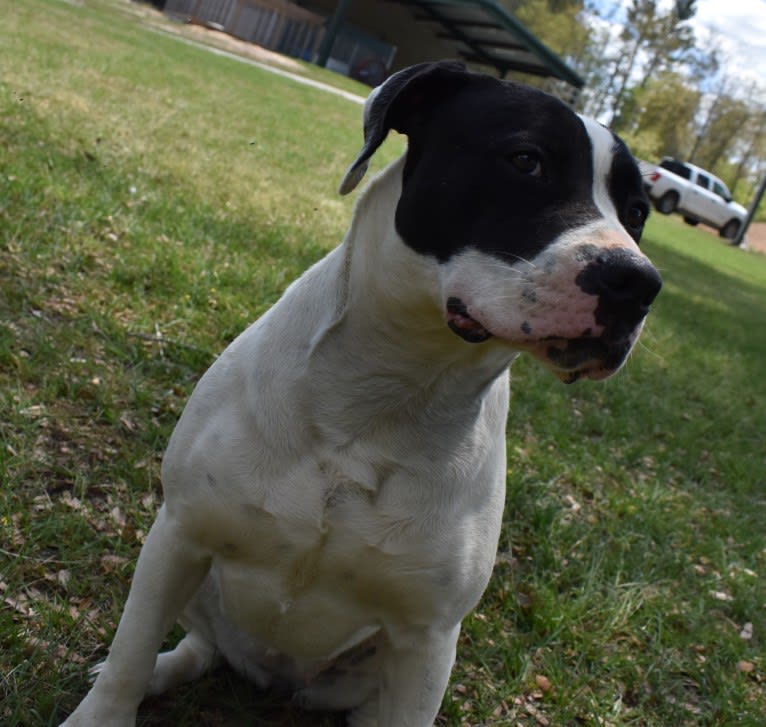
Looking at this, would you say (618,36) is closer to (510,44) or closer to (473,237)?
(510,44)

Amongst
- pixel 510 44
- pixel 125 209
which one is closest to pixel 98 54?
pixel 125 209

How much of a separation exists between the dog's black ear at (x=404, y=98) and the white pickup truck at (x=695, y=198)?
30.7m

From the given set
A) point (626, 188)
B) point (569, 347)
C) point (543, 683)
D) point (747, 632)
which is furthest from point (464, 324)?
point (747, 632)

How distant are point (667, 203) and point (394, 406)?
107ft

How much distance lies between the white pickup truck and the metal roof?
5.51 metres

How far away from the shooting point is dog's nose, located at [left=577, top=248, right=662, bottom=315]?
1750 millimetres

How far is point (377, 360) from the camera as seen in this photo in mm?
2152

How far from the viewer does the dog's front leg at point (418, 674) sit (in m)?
2.18

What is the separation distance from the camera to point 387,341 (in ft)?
7.03

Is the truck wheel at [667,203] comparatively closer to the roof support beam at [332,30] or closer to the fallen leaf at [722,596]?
the roof support beam at [332,30]

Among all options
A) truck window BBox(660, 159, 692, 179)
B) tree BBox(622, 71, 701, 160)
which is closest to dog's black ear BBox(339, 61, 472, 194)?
truck window BBox(660, 159, 692, 179)

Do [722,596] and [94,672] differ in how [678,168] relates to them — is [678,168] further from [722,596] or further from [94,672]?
[94,672]

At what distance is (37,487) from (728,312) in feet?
39.2

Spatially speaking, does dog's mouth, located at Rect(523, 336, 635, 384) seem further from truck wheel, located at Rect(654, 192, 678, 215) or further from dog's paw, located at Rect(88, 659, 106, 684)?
truck wheel, located at Rect(654, 192, 678, 215)
